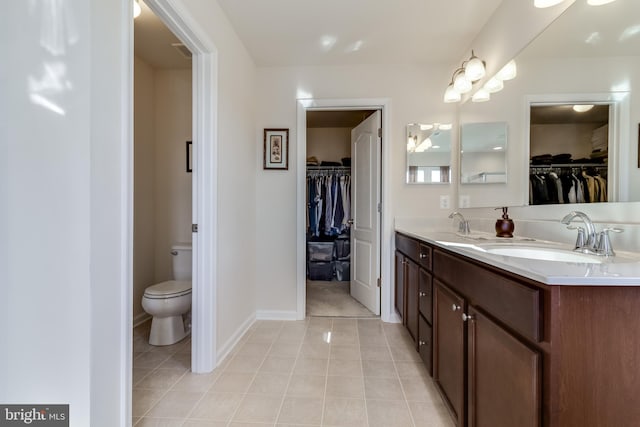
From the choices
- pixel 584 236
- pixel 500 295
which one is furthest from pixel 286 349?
pixel 584 236

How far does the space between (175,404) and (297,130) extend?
2172 millimetres

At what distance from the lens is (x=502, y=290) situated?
0.86m

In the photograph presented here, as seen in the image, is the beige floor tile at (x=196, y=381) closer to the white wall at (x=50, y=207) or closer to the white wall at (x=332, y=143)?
the white wall at (x=50, y=207)

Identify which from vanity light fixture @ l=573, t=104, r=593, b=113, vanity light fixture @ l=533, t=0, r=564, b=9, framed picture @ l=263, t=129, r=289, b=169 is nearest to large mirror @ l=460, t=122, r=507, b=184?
vanity light fixture @ l=573, t=104, r=593, b=113

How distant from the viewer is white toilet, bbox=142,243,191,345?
197 centimetres

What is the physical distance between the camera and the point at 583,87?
129cm

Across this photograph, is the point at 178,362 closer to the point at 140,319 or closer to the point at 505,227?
the point at 140,319

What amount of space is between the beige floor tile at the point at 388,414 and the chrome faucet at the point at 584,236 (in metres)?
1.07

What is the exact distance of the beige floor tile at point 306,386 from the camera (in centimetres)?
154

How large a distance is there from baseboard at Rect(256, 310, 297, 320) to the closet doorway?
25 cm

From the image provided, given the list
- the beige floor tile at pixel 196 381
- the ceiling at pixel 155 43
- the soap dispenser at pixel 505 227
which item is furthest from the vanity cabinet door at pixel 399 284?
the ceiling at pixel 155 43

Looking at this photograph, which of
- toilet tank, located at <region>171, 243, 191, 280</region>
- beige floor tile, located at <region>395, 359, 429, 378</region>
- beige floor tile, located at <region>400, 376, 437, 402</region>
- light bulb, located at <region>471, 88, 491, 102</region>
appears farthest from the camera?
toilet tank, located at <region>171, 243, 191, 280</region>

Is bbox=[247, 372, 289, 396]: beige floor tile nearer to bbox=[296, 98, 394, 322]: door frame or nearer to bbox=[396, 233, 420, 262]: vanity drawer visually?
bbox=[296, 98, 394, 322]: door frame

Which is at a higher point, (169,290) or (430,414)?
(169,290)
